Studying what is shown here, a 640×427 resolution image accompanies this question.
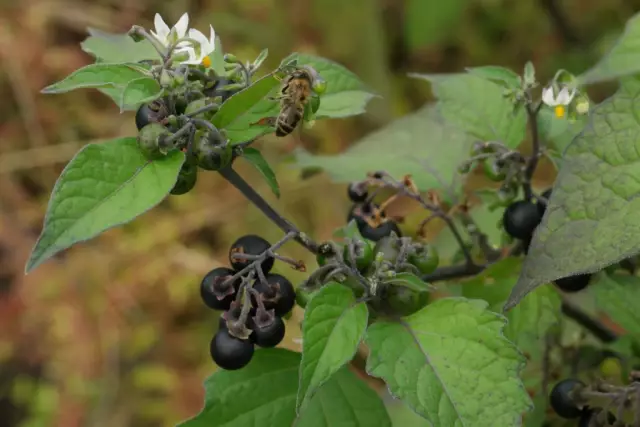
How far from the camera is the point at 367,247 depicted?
3.96 feet

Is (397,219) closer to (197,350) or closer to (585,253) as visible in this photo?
(585,253)

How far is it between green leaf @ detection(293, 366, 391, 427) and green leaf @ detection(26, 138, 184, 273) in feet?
1.71

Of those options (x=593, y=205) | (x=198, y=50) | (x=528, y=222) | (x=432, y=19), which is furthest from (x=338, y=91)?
(x=432, y=19)

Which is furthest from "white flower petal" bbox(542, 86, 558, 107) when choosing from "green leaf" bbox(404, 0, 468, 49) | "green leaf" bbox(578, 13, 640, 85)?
"green leaf" bbox(404, 0, 468, 49)

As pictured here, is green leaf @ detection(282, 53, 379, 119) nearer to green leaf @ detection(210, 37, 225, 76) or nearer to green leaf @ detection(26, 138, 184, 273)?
green leaf @ detection(210, 37, 225, 76)

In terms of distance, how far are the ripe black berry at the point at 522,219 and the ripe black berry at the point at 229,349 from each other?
518 millimetres

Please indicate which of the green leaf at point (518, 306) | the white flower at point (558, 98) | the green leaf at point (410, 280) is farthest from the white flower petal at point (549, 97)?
the green leaf at point (410, 280)

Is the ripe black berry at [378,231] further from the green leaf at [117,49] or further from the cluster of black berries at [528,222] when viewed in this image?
the green leaf at [117,49]

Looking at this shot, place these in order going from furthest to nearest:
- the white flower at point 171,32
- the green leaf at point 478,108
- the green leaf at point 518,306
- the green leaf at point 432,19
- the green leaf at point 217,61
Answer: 1. the green leaf at point 432,19
2. the green leaf at point 478,108
3. the green leaf at point 518,306
4. the green leaf at point 217,61
5. the white flower at point 171,32

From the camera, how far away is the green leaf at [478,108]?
5.02 feet

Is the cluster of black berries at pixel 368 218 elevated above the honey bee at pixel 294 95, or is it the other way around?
the honey bee at pixel 294 95

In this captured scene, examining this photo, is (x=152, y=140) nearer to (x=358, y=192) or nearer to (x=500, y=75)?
(x=358, y=192)

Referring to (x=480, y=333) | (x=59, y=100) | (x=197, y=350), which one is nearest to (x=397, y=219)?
(x=480, y=333)

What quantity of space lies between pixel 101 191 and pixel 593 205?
69 centimetres
